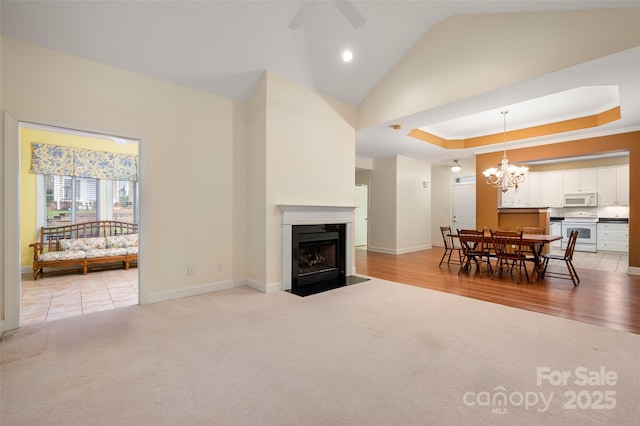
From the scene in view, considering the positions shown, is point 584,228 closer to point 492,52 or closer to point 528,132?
point 528,132

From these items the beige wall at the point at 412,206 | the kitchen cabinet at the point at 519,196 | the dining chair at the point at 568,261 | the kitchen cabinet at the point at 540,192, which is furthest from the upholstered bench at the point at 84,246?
the kitchen cabinet at the point at 540,192

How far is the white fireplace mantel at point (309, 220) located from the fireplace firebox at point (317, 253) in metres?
0.08

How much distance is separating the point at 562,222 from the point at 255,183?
9178mm

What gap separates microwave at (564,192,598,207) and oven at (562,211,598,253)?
35 centimetres

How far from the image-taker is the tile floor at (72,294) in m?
3.21

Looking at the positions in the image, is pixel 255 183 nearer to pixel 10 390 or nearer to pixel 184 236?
pixel 184 236

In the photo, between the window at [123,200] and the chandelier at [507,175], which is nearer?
the chandelier at [507,175]

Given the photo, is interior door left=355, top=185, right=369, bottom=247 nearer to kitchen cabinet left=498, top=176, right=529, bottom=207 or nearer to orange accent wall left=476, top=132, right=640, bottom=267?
orange accent wall left=476, top=132, right=640, bottom=267

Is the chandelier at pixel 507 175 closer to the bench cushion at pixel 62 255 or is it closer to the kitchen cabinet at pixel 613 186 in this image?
the kitchen cabinet at pixel 613 186

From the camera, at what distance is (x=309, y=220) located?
4.35 meters

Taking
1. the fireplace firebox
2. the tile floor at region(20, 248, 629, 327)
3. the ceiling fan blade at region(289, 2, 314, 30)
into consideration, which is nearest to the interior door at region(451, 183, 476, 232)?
the tile floor at region(20, 248, 629, 327)

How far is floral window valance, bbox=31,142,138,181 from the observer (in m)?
5.39

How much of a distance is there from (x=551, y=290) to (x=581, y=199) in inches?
239

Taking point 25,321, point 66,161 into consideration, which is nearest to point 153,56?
point 25,321
